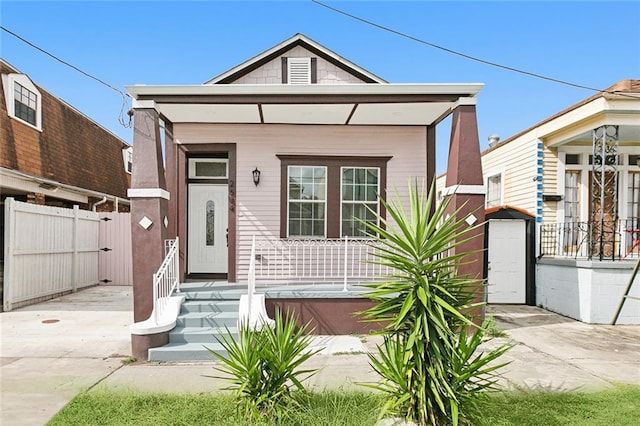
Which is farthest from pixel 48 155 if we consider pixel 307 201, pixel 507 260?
pixel 507 260

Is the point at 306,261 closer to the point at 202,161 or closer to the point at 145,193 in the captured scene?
the point at 202,161

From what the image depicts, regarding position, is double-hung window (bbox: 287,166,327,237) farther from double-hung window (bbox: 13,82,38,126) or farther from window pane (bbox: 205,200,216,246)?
double-hung window (bbox: 13,82,38,126)

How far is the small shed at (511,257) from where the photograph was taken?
9.21 m

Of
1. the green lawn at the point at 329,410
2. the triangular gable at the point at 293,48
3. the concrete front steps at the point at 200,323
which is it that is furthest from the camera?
the triangular gable at the point at 293,48

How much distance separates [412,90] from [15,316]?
886cm

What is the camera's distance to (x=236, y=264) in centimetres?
787

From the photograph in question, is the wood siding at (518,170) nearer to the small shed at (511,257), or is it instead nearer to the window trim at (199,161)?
the small shed at (511,257)

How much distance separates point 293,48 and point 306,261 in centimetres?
513

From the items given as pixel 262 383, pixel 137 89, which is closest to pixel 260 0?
pixel 137 89

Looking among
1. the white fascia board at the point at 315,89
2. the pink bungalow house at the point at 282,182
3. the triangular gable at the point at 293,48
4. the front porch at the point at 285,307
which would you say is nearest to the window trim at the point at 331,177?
the pink bungalow house at the point at 282,182

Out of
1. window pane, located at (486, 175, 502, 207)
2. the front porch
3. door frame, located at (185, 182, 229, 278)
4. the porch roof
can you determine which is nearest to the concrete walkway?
the front porch

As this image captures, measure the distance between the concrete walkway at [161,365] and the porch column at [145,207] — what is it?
939 millimetres

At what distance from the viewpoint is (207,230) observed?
27.0ft

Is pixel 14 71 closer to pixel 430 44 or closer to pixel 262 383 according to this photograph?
pixel 430 44
